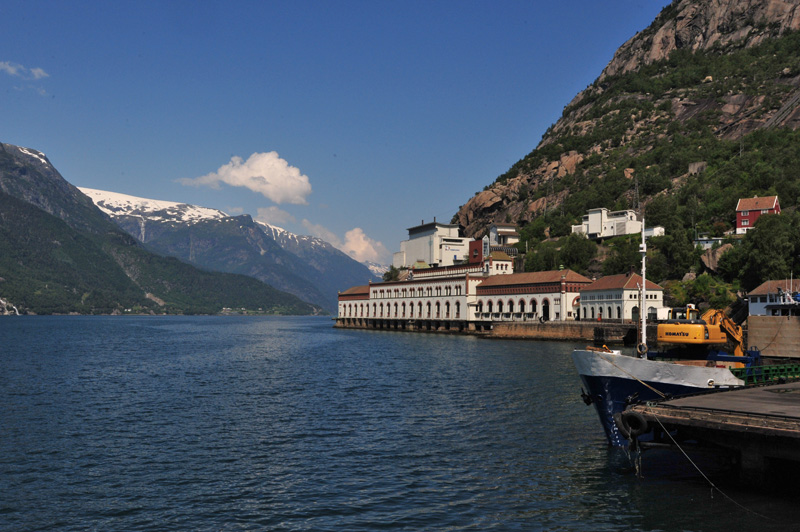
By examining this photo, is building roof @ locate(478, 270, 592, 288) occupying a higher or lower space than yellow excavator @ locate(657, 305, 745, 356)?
higher

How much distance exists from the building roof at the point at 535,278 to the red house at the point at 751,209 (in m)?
31.7

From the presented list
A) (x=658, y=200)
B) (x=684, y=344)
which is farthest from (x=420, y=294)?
(x=684, y=344)

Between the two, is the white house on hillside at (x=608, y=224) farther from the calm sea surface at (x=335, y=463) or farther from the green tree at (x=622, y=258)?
the calm sea surface at (x=335, y=463)

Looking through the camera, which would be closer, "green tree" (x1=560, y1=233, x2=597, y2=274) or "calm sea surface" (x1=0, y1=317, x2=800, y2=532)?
"calm sea surface" (x1=0, y1=317, x2=800, y2=532)

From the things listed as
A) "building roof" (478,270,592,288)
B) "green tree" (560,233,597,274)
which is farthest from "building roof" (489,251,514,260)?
"green tree" (560,233,597,274)

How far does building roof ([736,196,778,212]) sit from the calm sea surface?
90.9 meters

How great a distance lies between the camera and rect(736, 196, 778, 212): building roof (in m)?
125

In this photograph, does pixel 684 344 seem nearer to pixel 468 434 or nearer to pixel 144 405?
pixel 468 434

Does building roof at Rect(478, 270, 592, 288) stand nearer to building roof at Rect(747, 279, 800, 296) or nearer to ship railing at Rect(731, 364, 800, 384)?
building roof at Rect(747, 279, 800, 296)

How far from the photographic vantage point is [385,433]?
118 ft

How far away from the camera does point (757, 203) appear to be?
413 ft

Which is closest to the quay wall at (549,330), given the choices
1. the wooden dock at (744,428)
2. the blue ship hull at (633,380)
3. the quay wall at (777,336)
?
the quay wall at (777,336)

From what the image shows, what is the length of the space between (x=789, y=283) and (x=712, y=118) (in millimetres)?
137657

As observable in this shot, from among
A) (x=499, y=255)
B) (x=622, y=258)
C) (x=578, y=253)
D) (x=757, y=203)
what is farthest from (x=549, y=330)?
(x=757, y=203)
